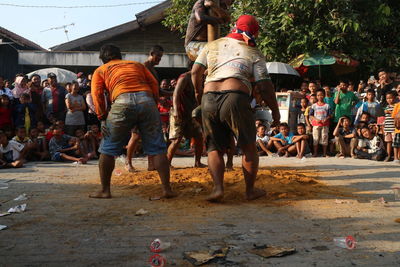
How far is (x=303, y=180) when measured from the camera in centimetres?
522

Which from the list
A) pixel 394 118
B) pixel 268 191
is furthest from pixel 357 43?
pixel 268 191

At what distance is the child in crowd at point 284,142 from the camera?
997 centimetres

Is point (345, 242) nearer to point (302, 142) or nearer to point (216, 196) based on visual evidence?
point (216, 196)

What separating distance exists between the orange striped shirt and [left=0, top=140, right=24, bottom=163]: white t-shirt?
14.5ft

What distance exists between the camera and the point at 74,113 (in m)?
9.78

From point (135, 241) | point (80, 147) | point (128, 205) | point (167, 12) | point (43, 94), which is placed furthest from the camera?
point (167, 12)

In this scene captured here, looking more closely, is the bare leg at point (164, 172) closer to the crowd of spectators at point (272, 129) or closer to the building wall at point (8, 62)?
the crowd of spectators at point (272, 129)

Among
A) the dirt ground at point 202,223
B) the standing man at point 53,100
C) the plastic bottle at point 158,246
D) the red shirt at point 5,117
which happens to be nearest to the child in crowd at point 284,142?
the dirt ground at point 202,223

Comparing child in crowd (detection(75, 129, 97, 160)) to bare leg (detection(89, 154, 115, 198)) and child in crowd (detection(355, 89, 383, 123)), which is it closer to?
bare leg (detection(89, 154, 115, 198))

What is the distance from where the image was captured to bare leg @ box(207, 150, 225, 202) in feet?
13.2

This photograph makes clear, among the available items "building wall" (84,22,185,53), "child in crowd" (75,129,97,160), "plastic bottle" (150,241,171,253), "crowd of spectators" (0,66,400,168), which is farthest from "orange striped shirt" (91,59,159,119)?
"building wall" (84,22,185,53)

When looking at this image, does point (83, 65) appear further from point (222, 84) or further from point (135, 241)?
point (135, 241)

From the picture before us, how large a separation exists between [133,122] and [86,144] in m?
5.55

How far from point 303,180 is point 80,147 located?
A: 5723 millimetres
